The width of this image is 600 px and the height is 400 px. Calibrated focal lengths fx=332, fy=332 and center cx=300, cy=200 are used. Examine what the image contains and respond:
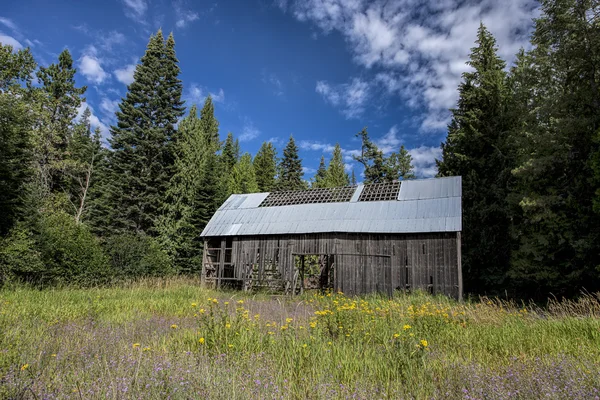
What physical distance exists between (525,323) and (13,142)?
21634mm

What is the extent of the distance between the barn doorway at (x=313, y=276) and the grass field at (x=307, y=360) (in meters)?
11.1

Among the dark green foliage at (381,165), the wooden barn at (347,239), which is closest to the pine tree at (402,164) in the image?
the dark green foliage at (381,165)

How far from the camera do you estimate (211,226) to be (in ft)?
70.8

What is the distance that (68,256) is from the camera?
16.7 metres

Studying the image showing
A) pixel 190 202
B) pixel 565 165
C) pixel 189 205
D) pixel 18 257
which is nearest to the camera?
pixel 18 257

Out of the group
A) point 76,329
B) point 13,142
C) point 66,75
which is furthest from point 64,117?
point 76,329

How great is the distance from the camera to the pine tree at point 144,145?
28172 mm

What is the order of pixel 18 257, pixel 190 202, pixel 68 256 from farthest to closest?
pixel 190 202 < pixel 68 256 < pixel 18 257

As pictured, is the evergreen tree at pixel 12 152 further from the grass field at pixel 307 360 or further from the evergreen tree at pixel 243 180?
the evergreen tree at pixel 243 180

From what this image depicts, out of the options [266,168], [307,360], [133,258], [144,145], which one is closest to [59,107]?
[144,145]


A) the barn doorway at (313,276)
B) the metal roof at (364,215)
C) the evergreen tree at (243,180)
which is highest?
the evergreen tree at (243,180)

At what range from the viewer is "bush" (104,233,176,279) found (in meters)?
20.0

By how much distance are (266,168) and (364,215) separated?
29.3 m

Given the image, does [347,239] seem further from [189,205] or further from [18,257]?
[18,257]
